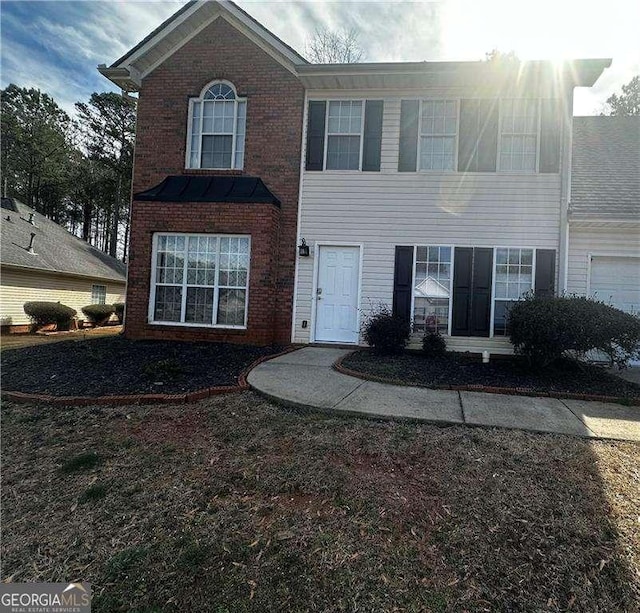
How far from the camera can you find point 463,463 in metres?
3.15

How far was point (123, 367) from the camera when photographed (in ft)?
19.7

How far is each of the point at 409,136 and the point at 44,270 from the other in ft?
47.6

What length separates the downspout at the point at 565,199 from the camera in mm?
7789

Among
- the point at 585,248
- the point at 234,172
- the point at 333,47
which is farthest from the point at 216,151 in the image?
the point at 333,47

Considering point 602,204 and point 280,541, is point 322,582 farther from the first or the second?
point 602,204

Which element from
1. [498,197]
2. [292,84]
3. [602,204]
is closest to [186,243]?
[292,84]

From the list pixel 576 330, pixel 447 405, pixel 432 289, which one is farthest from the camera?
pixel 432 289

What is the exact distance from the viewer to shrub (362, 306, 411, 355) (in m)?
7.59

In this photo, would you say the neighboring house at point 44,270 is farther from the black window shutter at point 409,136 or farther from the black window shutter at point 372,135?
the black window shutter at point 409,136

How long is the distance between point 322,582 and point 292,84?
9154 mm

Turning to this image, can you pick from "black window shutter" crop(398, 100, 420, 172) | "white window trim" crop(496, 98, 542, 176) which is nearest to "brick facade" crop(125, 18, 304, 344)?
"black window shutter" crop(398, 100, 420, 172)

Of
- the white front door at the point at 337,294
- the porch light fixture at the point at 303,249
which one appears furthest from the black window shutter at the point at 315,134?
the white front door at the point at 337,294

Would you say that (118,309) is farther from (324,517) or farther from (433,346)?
(324,517)

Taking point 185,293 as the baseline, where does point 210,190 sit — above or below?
above
